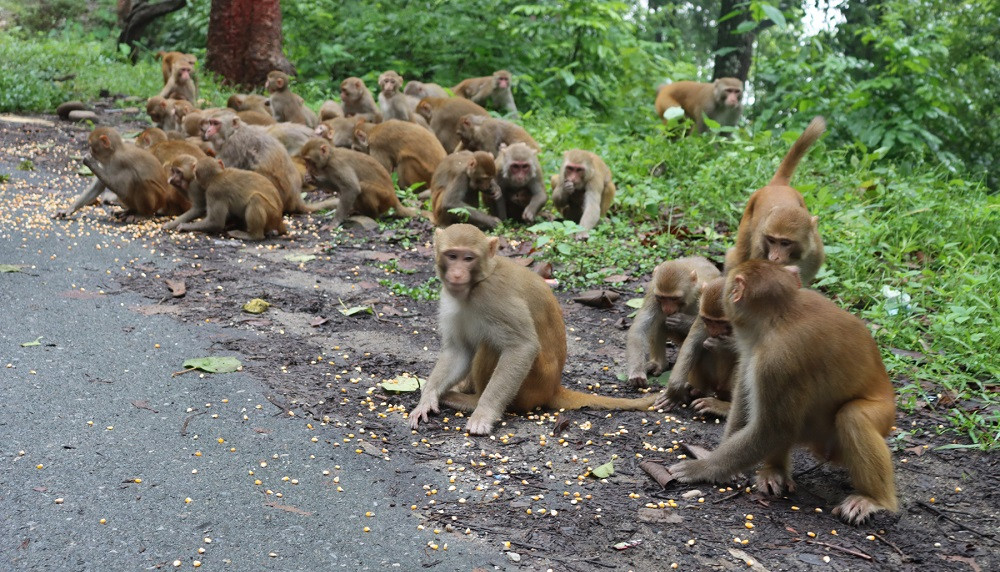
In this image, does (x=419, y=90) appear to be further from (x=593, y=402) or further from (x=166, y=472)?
(x=166, y=472)

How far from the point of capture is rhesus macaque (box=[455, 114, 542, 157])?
10.9m

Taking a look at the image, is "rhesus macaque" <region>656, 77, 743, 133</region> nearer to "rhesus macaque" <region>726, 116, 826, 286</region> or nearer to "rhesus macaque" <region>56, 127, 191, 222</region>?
"rhesus macaque" <region>726, 116, 826, 286</region>

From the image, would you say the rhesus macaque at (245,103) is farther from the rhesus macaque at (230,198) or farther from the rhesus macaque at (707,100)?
the rhesus macaque at (707,100)

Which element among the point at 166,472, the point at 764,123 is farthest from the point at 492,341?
the point at 764,123

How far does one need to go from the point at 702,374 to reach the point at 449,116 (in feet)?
25.1

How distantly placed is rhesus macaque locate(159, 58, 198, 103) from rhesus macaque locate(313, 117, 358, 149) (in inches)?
137

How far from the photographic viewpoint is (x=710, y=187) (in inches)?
365

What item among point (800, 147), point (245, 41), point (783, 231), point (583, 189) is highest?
point (800, 147)

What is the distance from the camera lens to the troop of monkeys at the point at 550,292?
3979 millimetres

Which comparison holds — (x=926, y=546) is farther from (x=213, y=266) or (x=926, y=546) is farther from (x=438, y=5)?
(x=438, y=5)

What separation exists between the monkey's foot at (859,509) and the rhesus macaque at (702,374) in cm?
116

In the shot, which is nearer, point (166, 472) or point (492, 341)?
point (166, 472)

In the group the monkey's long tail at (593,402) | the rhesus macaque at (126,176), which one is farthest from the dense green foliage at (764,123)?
the rhesus macaque at (126,176)

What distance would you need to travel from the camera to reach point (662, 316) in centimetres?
576
